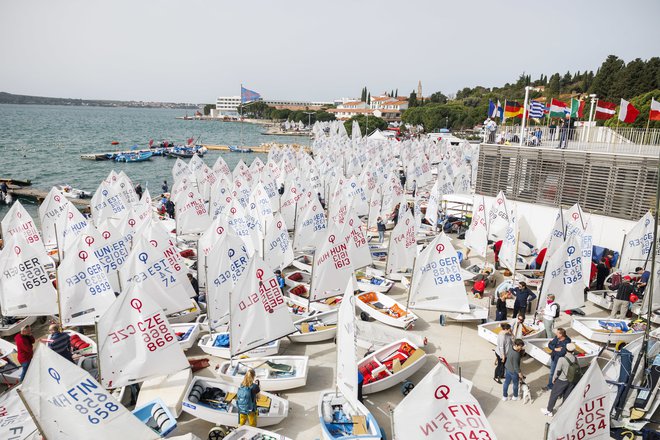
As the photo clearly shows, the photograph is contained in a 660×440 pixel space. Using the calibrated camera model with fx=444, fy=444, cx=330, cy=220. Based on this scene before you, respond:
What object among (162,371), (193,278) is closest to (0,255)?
(193,278)

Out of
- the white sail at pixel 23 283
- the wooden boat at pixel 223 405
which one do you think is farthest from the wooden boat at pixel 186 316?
the wooden boat at pixel 223 405

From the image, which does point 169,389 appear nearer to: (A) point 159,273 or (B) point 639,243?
(A) point 159,273

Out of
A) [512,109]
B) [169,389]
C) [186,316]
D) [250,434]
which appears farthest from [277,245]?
[512,109]

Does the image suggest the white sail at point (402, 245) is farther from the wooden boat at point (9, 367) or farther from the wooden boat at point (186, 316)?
the wooden boat at point (9, 367)

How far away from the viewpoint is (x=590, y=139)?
23469 mm

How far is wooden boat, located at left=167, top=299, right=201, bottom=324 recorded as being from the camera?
45.8 ft

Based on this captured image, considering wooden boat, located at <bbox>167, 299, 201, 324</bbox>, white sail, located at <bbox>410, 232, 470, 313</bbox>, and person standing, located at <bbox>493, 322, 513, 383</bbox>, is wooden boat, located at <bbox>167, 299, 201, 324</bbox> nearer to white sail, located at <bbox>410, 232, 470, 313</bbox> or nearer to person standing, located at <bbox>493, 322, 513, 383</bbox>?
white sail, located at <bbox>410, 232, 470, 313</bbox>

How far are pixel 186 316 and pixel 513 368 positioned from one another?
9.69m

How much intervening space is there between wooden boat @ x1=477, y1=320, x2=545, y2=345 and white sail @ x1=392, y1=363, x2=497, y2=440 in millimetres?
7151

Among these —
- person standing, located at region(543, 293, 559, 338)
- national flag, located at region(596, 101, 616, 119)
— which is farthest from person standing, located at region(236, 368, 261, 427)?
national flag, located at region(596, 101, 616, 119)

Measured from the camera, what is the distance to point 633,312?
14.9m

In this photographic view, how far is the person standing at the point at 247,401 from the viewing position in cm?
866

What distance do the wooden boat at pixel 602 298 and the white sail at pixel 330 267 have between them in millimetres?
9060

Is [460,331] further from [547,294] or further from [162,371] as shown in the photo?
[162,371]
